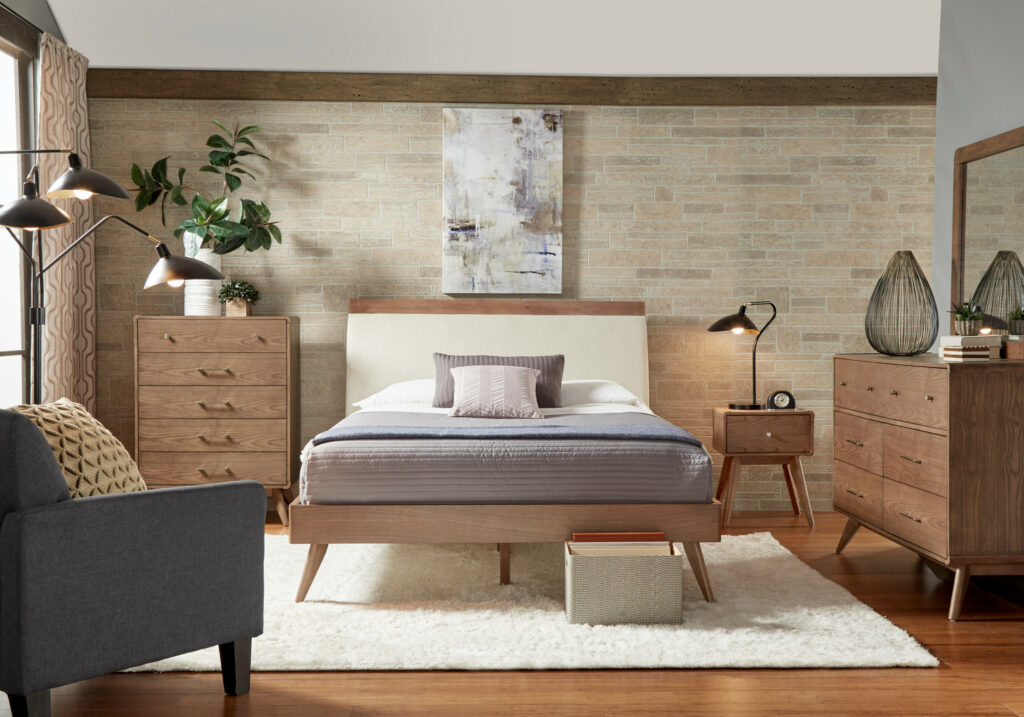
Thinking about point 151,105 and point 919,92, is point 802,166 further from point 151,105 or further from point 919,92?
point 151,105

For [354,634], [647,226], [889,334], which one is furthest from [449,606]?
[647,226]

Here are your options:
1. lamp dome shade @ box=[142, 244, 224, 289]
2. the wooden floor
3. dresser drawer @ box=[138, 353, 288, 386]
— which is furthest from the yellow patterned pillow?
dresser drawer @ box=[138, 353, 288, 386]

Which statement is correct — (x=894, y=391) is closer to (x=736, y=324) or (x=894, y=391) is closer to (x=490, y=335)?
(x=736, y=324)

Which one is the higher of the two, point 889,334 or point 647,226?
point 647,226

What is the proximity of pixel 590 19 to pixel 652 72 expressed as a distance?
49cm

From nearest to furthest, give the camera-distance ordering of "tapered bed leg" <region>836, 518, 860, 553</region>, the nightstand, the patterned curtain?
"tapered bed leg" <region>836, 518, 860, 553</region>
the patterned curtain
the nightstand

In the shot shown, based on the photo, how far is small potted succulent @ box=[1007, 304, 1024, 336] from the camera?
3.26 metres

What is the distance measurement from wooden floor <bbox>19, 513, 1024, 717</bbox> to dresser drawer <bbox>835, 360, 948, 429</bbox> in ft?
2.74

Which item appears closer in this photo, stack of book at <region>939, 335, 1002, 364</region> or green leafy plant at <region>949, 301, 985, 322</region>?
stack of book at <region>939, 335, 1002, 364</region>

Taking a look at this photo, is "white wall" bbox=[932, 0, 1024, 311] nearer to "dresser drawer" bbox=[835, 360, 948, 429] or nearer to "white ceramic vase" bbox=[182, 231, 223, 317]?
"dresser drawer" bbox=[835, 360, 948, 429]

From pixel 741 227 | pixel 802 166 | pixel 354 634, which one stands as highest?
pixel 802 166

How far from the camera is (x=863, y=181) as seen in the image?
4840 mm

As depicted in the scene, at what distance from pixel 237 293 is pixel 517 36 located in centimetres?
210

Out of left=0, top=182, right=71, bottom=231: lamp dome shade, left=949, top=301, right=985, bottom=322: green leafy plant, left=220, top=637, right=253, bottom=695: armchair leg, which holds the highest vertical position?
left=0, top=182, right=71, bottom=231: lamp dome shade
